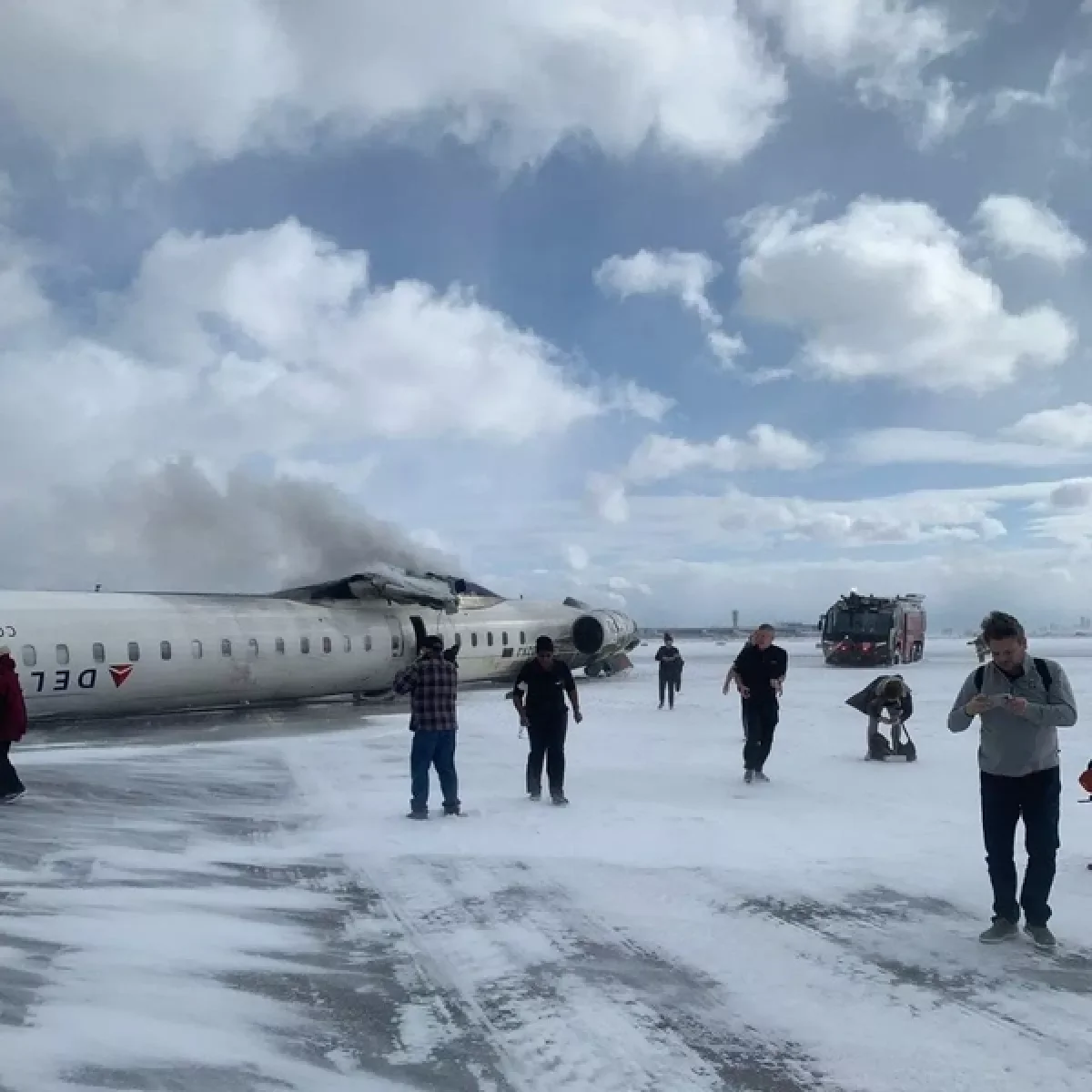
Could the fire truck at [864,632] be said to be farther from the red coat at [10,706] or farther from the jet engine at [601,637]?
the red coat at [10,706]

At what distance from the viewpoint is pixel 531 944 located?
18.7ft

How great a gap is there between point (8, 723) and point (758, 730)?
305 inches

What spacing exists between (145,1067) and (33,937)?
80.3 inches

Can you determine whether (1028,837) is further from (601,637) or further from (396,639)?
(601,637)

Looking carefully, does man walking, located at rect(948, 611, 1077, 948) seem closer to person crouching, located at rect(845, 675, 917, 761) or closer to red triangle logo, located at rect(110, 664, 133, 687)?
person crouching, located at rect(845, 675, 917, 761)

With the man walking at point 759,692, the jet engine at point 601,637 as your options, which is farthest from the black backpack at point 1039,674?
the jet engine at point 601,637

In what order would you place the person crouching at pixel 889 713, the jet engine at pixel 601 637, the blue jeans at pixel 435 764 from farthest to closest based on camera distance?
the jet engine at pixel 601 637, the person crouching at pixel 889 713, the blue jeans at pixel 435 764

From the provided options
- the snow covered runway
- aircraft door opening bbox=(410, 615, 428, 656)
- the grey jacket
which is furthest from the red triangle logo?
the grey jacket

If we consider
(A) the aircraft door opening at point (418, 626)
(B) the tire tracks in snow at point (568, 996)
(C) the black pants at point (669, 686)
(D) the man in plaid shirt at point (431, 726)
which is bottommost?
(B) the tire tracks in snow at point (568, 996)

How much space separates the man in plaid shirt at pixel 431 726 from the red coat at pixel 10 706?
391 centimetres

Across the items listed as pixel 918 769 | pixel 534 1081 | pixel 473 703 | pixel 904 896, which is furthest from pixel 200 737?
pixel 534 1081

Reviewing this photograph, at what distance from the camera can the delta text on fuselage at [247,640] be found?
17562 mm

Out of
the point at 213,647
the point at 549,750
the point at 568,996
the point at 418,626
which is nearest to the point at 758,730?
the point at 549,750

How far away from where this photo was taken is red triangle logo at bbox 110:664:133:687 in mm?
18047
